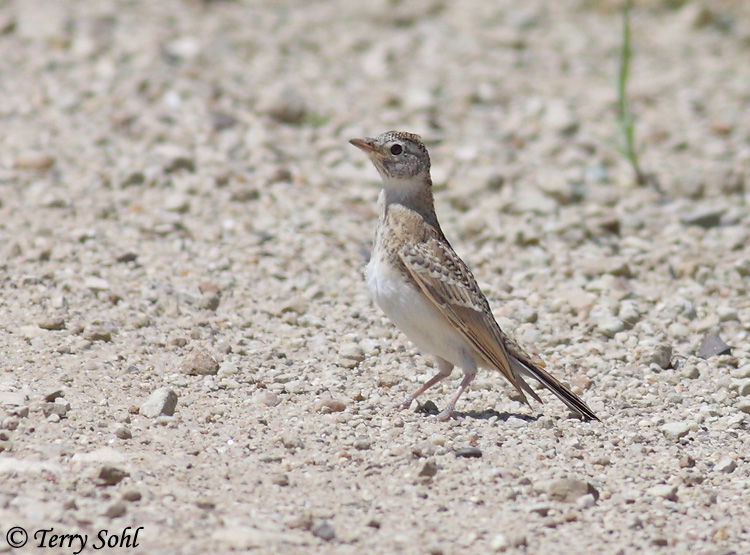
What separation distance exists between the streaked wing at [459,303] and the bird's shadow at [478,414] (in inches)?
5.9

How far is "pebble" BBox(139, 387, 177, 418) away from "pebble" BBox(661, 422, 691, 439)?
2711mm

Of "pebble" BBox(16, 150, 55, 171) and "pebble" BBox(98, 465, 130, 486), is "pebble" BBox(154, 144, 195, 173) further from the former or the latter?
"pebble" BBox(98, 465, 130, 486)

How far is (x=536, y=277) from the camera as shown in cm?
801

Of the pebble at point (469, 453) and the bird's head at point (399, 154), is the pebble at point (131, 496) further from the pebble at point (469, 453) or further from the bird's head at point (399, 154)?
the bird's head at point (399, 154)

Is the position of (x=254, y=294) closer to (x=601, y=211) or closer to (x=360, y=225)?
(x=360, y=225)

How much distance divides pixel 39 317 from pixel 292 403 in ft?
6.01

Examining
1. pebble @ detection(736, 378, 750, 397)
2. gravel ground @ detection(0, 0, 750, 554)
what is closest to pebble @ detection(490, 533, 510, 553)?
gravel ground @ detection(0, 0, 750, 554)

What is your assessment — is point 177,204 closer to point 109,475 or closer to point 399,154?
point 399,154

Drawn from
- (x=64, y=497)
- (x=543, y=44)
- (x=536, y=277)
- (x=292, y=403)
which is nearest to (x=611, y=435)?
(x=292, y=403)

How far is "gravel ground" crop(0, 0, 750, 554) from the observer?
15.9 ft

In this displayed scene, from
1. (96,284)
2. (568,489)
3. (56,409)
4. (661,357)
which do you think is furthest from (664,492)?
(96,284)

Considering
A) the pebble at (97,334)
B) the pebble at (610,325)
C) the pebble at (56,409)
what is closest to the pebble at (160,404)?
the pebble at (56,409)

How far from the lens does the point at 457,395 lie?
237 inches

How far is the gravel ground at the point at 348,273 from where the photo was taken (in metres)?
4.83
